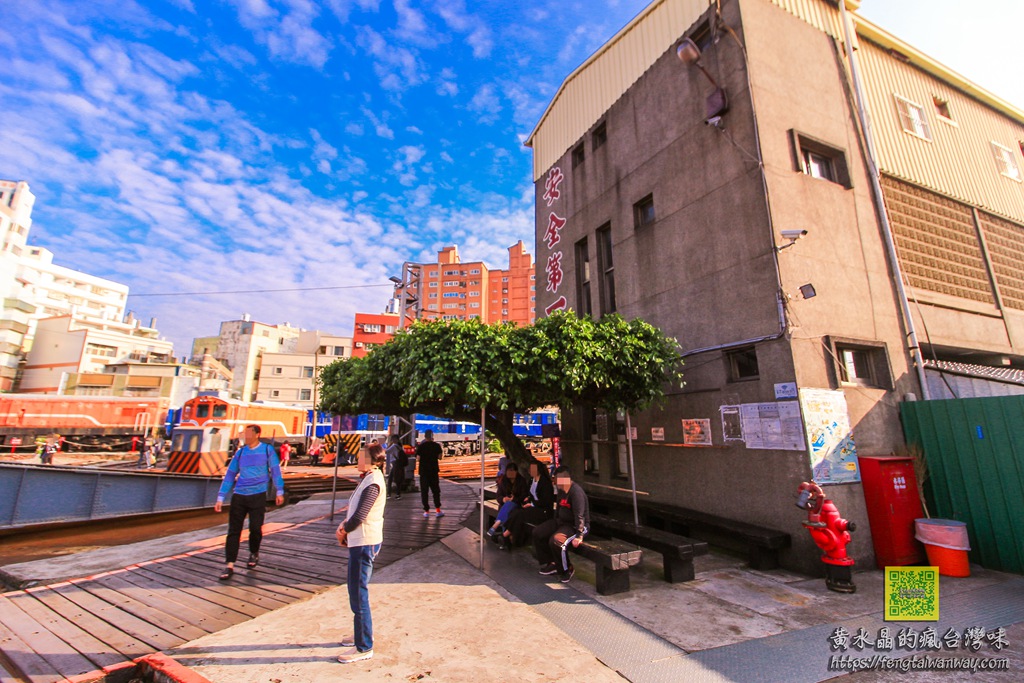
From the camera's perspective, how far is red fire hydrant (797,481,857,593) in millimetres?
5336

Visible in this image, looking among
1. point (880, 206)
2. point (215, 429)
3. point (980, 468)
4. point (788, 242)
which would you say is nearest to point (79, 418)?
point (215, 429)

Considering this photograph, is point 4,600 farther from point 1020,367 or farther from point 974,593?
point 1020,367

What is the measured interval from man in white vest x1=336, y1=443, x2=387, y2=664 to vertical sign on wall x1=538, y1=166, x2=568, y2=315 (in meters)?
8.96

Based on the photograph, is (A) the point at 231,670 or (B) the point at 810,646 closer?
(A) the point at 231,670

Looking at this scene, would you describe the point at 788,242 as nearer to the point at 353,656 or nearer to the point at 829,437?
the point at 829,437

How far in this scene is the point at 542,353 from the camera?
6.66 metres

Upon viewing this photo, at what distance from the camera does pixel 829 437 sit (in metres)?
6.26

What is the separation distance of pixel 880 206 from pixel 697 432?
Answer: 17.9 feet

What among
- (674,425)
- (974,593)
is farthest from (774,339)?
(974,593)

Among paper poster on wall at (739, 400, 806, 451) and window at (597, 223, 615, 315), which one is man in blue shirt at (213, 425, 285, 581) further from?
window at (597, 223, 615, 315)

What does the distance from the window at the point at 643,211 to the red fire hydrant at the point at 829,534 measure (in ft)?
20.6

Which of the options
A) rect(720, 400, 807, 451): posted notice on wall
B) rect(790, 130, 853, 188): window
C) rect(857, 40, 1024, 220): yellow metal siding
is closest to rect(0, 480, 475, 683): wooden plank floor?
rect(720, 400, 807, 451): posted notice on wall

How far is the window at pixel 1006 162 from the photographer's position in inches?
443

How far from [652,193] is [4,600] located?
38.7 feet
